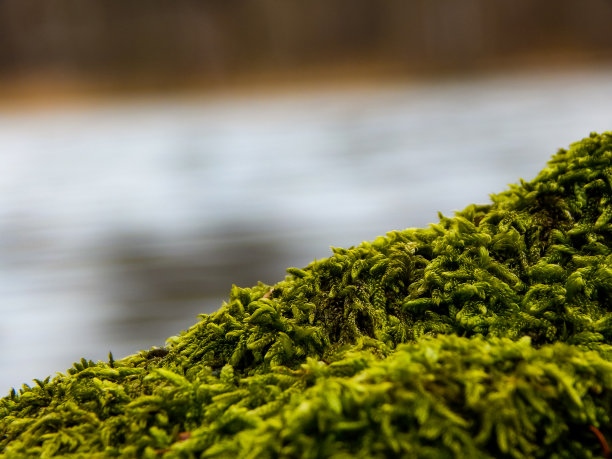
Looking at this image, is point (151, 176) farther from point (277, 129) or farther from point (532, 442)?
point (532, 442)

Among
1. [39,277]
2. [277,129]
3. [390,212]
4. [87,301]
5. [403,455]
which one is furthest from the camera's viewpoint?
[277,129]

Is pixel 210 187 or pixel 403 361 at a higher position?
pixel 210 187

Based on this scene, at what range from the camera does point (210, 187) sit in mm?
7223

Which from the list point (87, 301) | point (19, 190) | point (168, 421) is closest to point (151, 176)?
point (19, 190)

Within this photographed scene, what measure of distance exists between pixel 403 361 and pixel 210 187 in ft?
21.8

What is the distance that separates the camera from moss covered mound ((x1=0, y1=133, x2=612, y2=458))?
0.73 meters

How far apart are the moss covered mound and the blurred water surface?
2.86 m

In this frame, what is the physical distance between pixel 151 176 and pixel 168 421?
24.3ft

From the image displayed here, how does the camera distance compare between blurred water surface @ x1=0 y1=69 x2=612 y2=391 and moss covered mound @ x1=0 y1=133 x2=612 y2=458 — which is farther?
blurred water surface @ x1=0 y1=69 x2=612 y2=391

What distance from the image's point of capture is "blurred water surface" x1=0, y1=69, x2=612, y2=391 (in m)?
4.32

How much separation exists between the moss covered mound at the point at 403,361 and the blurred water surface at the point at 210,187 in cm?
286

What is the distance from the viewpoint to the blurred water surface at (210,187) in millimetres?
4320

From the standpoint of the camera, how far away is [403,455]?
2.29 feet

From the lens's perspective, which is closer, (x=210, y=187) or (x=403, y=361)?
(x=403, y=361)
